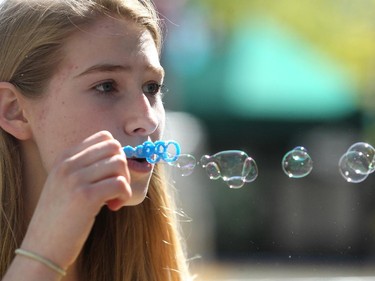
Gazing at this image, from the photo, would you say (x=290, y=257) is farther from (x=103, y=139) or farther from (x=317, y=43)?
(x=103, y=139)

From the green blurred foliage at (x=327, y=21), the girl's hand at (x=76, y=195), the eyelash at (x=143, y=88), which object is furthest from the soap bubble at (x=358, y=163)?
the green blurred foliage at (x=327, y=21)

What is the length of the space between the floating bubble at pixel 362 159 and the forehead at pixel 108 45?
109 centimetres

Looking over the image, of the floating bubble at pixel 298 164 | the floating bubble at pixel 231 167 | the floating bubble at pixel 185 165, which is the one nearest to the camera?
the floating bubble at pixel 185 165

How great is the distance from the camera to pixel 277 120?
8.83m

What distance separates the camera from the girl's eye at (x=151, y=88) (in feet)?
7.02

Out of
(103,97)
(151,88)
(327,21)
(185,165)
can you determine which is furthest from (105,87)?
(327,21)

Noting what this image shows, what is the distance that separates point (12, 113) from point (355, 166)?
135 centimetres

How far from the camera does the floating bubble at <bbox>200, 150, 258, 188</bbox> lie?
2846 millimetres

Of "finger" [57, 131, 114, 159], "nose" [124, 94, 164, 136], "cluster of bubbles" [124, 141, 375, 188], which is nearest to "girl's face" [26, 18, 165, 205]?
"nose" [124, 94, 164, 136]

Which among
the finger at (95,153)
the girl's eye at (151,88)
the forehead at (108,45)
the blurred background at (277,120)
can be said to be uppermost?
the blurred background at (277,120)

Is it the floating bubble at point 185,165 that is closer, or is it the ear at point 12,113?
the ear at point 12,113

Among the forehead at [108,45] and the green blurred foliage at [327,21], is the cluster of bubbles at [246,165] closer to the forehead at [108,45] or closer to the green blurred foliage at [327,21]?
the forehead at [108,45]

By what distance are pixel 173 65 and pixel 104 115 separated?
22.2 feet

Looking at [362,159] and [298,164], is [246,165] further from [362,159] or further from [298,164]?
[362,159]
